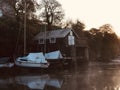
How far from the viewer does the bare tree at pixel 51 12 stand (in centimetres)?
7731

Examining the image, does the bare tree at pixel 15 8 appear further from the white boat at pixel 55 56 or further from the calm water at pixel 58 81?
the calm water at pixel 58 81

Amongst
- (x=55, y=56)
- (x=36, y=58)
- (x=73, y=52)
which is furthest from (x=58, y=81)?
(x=73, y=52)

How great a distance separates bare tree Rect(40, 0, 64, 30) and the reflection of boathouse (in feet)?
37.6

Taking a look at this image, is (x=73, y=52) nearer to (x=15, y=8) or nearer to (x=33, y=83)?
(x=15, y=8)

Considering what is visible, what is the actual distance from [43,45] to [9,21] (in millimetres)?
9923

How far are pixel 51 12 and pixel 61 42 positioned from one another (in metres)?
15.3

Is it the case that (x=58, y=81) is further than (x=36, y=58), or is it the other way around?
(x=36, y=58)

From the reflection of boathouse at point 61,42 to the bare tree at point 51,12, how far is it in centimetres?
1146

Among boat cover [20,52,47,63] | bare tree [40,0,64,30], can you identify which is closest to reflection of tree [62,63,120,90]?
boat cover [20,52,47,63]

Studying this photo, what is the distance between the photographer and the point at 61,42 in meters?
63.8

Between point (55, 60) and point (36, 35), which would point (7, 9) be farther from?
point (55, 60)

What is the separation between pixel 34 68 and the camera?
45.8 meters

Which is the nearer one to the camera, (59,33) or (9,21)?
(9,21)

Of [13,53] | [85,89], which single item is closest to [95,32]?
[13,53]
